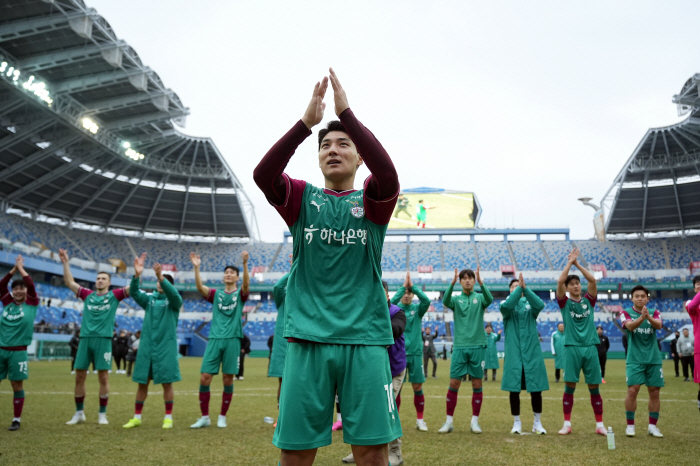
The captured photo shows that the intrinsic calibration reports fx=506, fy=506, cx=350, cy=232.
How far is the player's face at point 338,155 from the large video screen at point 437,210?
162 ft

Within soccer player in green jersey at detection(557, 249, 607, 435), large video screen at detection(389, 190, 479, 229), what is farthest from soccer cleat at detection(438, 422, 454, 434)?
large video screen at detection(389, 190, 479, 229)

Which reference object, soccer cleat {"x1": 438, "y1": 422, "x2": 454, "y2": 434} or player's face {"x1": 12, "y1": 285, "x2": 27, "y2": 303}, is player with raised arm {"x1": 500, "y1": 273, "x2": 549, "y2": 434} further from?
player's face {"x1": 12, "y1": 285, "x2": 27, "y2": 303}

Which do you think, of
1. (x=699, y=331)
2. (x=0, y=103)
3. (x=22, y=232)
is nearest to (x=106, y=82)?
(x=0, y=103)

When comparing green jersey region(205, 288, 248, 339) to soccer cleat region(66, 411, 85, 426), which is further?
green jersey region(205, 288, 248, 339)

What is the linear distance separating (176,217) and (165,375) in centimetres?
4442

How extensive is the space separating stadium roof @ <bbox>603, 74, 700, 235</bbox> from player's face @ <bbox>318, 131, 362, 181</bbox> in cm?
3664

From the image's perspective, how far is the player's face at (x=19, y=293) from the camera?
8.10 m

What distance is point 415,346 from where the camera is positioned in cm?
938

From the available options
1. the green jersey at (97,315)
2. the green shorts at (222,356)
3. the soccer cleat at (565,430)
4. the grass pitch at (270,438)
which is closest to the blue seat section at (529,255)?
the grass pitch at (270,438)

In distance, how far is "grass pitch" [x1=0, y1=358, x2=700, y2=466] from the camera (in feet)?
18.5

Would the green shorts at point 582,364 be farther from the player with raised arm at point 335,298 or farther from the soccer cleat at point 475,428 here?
the player with raised arm at point 335,298

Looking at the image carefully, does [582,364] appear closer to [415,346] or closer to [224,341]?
[415,346]

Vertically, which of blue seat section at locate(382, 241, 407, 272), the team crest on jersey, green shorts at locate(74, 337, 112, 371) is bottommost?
green shorts at locate(74, 337, 112, 371)

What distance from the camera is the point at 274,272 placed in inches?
2069
